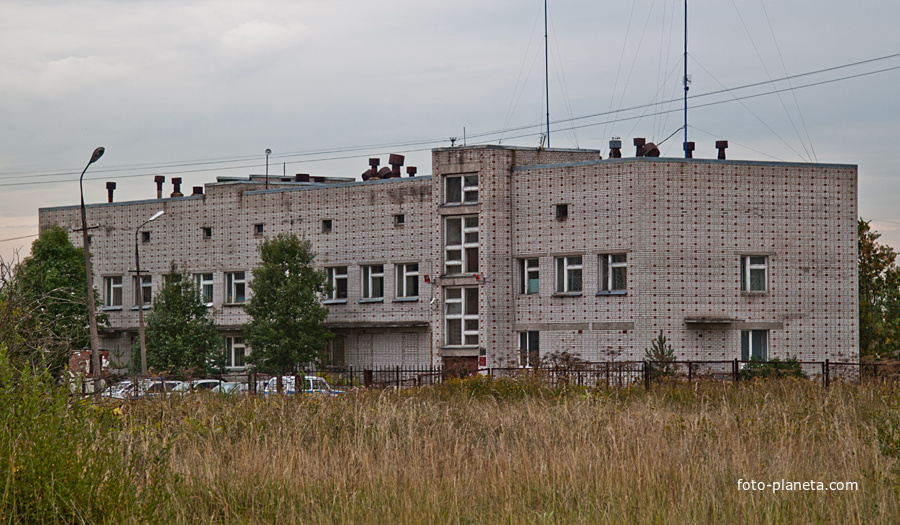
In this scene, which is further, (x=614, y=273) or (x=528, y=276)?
(x=528, y=276)

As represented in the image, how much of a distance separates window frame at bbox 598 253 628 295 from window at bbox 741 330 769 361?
4.46 metres

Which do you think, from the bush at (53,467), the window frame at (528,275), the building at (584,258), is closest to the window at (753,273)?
the building at (584,258)

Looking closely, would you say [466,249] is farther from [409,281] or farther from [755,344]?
[755,344]

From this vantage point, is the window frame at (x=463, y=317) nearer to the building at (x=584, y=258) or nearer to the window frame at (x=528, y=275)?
the building at (x=584, y=258)

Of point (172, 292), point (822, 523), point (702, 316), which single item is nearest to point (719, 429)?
point (822, 523)

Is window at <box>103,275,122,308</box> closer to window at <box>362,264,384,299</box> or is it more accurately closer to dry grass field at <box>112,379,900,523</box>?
window at <box>362,264,384,299</box>

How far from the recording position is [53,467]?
8.41 metres

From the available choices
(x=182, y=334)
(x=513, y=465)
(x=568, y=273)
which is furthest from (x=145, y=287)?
(x=513, y=465)

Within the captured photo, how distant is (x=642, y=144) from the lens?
4434cm

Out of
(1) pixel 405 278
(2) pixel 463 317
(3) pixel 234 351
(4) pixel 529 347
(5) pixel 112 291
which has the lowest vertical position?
(3) pixel 234 351

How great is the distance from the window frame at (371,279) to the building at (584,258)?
8 cm

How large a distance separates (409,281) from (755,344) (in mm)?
13829

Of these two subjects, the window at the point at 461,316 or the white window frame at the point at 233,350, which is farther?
the white window frame at the point at 233,350

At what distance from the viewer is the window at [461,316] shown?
40031 mm
